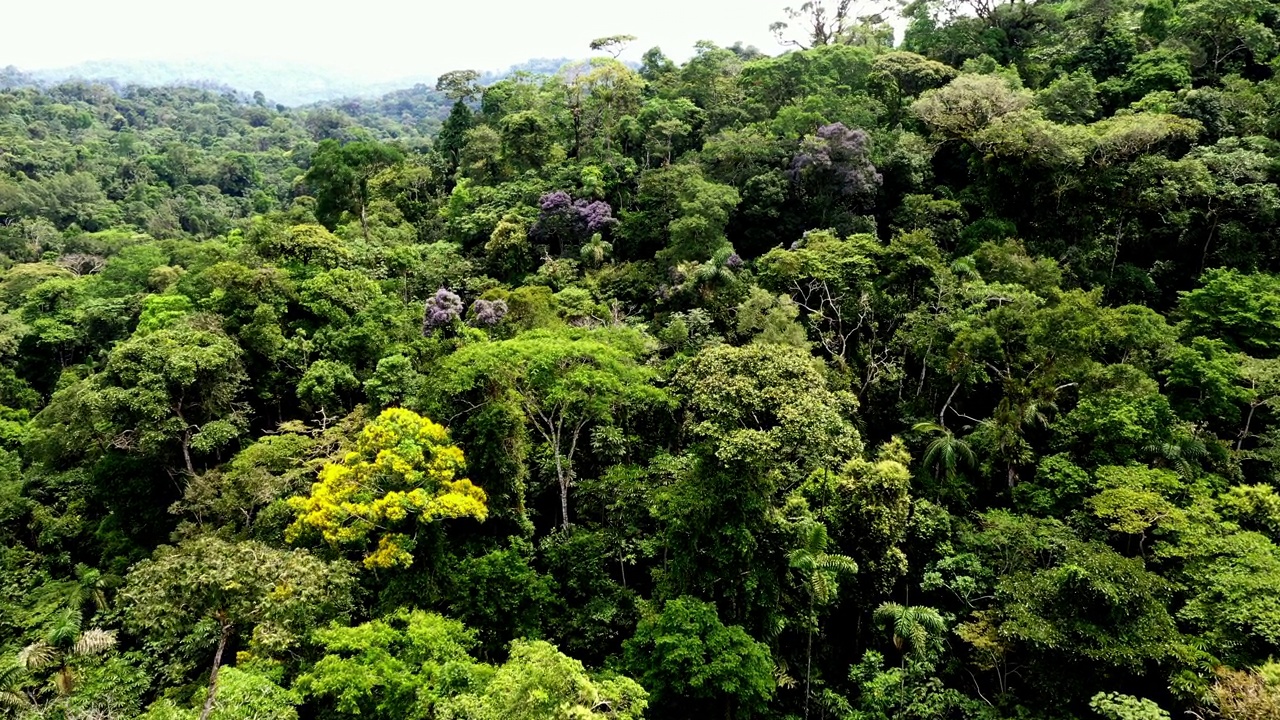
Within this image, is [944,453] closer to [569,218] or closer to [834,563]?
[834,563]

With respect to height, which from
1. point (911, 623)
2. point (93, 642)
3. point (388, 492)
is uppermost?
point (388, 492)

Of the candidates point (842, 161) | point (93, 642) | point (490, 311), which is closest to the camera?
point (93, 642)

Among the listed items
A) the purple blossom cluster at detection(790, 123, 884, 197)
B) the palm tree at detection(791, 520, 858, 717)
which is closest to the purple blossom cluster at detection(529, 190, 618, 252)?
the purple blossom cluster at detection(790, 123, 884, 197)

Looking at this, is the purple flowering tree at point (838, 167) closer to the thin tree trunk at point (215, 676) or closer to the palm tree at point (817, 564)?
the palm tree at point (817, 564)

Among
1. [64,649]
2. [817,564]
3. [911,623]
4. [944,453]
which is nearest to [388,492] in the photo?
[64,649]

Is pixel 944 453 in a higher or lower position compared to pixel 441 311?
lower

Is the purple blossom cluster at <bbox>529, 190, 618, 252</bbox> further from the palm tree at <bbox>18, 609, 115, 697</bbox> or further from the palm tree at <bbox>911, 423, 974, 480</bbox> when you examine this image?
the palm tree at <bbox>18, 609, 115, 697</bbox>
